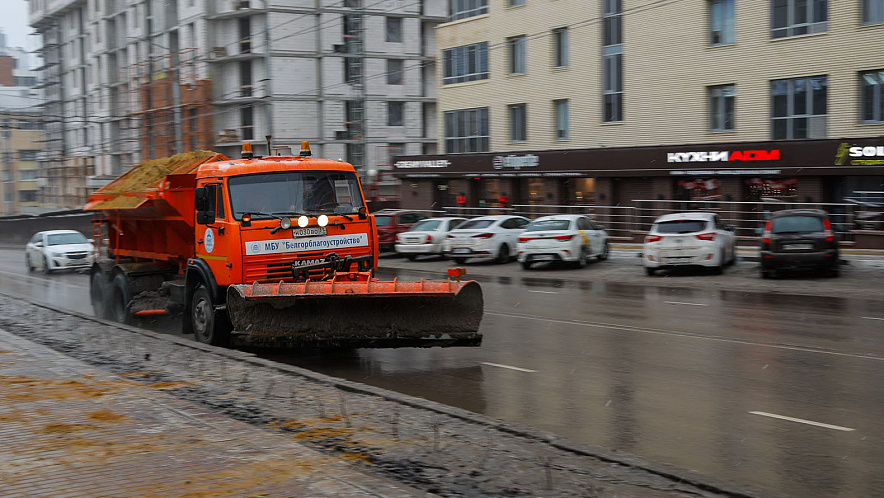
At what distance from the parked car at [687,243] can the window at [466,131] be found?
22.7 m

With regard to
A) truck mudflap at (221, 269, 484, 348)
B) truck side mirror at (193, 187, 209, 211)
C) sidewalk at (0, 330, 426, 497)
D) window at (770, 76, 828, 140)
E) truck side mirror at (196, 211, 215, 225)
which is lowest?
sidewalk at (0, 330, 426, 497)

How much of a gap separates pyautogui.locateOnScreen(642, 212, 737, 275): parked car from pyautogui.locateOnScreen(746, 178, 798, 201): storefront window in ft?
29.7

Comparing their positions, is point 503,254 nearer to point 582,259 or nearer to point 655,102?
point 582,259

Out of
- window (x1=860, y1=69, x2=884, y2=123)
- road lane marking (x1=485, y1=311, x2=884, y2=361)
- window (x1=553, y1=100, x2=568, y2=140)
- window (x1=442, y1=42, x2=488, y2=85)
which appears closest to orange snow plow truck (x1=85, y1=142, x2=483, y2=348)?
road lane marking (x1=485, y1=311, x2=884, y2=361)

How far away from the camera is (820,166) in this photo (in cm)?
3083

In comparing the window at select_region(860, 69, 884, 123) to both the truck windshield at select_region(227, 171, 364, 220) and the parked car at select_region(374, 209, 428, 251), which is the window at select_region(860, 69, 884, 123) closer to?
the parked car at select_region(374, 209, 428, 251)

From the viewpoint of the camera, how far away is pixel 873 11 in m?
30.5

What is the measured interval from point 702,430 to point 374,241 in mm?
6563

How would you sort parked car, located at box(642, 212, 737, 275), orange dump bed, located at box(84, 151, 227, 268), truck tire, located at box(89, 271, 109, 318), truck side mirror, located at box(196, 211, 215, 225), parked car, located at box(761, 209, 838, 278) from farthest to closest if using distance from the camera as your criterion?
1. parked car, located at box(642, 212, 737, 275)
2. parked car, located at box(761, 209, 838, 278)
3. truck tire, located at box(89, 271, 109, 318)
4. orange dump bed, located at box(84, 151, 227, 268)
5. truck side mirror, located at box(196, 211, 215, 225)

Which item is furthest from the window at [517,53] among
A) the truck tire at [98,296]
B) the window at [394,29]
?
the truck tire at [98,296]

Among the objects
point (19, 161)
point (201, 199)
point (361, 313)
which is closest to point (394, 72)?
point (19, 161)

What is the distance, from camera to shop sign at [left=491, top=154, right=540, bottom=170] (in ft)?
138

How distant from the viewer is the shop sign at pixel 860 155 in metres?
29.2

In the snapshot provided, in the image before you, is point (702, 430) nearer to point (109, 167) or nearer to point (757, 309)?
point (757, 309)
